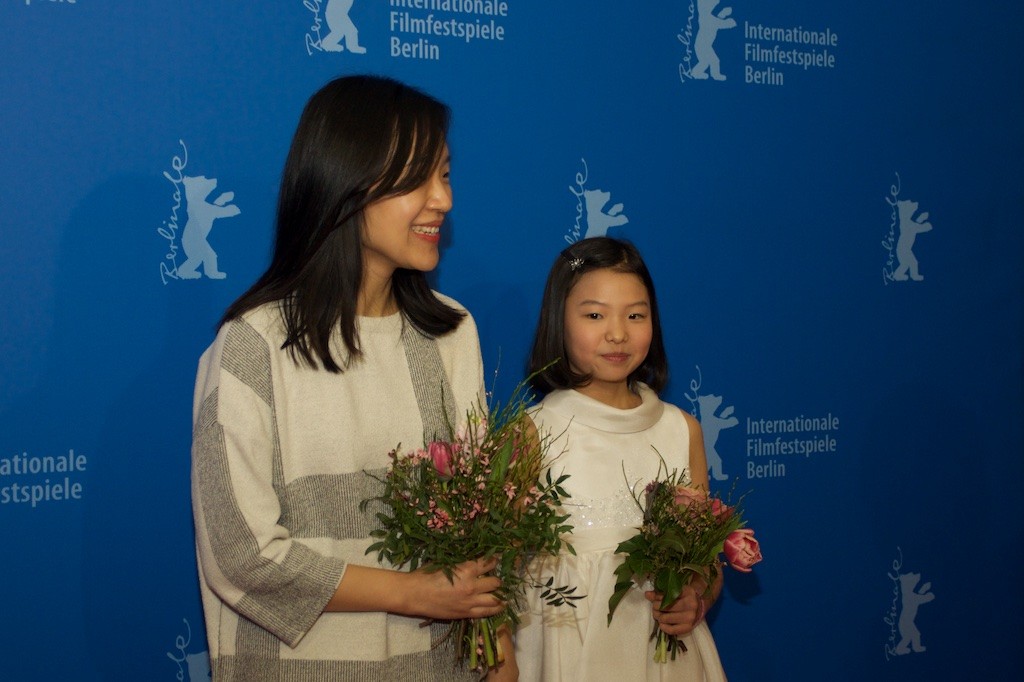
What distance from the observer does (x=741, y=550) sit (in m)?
2.46

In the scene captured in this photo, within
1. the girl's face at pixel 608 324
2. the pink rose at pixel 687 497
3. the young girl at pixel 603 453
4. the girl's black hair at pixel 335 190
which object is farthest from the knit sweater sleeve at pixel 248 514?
the girl's face at pixel 608 324

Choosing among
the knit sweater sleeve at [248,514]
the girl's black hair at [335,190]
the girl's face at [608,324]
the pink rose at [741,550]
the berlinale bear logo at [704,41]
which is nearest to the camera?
the knit sweater sleeve at [248,514]

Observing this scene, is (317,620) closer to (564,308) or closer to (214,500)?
(214,500)

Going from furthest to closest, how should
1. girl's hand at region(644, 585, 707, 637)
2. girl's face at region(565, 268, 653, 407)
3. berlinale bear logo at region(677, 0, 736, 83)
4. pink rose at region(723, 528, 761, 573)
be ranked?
berlinale bear logo at region(677, 0, 736, 83) < girl's face at region(565, 268, 653, 407) < girl's hand at region(644, 585, 707, 637) < pink rose at region(723, 528, 761, 573)

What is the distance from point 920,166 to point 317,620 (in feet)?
9.31

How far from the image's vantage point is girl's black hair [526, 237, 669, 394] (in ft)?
9.32

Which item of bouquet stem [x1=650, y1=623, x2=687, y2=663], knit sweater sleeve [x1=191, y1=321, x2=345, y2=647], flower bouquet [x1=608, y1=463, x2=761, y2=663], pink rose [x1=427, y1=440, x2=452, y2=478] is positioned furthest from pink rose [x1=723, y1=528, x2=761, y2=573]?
knit sweater sleeve [x1=191, y1=321, x2=345, y2=647]

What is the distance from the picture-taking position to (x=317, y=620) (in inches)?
83.6

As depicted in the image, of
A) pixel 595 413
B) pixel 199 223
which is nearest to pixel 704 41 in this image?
pixel 595 413

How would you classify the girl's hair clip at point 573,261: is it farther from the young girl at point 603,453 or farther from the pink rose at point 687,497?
the pink rose at point 687,497

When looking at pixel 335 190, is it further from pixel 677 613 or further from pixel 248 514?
pixel 677 613

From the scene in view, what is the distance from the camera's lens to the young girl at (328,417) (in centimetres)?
206

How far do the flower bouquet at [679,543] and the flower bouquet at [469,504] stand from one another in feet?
1.21

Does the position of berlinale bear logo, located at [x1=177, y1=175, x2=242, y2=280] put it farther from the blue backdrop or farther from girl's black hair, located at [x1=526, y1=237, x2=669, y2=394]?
girl's black hair, located at [x1=526, y1=237, x2=669, y2=394]
